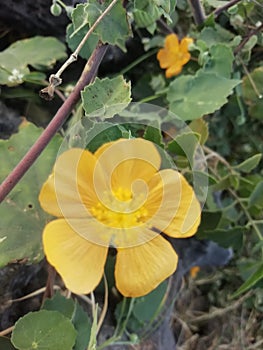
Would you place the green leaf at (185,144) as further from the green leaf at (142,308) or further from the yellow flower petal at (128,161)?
the green leaf at (142,308)

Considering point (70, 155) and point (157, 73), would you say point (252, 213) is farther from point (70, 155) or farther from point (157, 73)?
point (70, 155)

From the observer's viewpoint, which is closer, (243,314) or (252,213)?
(252,213)

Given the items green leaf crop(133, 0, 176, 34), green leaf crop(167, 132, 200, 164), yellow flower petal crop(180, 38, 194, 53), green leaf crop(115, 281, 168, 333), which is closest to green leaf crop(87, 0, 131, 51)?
green leaf crop(133, 0, 176, 34)

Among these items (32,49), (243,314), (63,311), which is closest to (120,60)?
(32,49)

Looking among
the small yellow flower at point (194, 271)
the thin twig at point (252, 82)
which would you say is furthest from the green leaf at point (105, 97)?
the small yellow flower at point (194, 271)

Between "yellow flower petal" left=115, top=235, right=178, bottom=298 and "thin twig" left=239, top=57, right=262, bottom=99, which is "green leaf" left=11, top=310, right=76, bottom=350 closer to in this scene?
"yellow flower petal" left=115, top=235, right=178, bottom=298

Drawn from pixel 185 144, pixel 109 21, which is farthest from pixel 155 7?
pixel 185 144

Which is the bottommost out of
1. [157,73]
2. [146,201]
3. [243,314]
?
[243,314]
